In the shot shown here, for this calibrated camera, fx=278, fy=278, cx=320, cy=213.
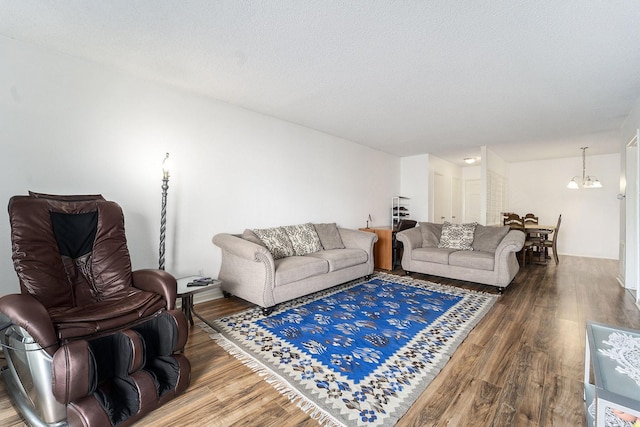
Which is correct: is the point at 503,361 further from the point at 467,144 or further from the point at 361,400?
the point at 467,144

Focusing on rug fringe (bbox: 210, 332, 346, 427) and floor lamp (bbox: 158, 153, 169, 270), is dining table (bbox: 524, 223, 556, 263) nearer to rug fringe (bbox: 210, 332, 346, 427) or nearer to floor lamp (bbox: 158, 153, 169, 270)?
rug fringe (bbox: 210, 332, 346, 427)

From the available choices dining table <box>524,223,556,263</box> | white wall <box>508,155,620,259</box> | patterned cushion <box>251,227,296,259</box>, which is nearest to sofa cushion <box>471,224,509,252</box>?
dining table <box>524,223,556,263</box>

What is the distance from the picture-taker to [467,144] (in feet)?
18.2

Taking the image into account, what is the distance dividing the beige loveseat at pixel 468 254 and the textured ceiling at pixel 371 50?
175 centimetres

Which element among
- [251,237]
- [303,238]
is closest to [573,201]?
[303,238]

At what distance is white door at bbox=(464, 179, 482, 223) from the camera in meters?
8.30

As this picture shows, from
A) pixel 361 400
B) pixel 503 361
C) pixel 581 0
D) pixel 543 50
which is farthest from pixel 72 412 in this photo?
pixel 543 50

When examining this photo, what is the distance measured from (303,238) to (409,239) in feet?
5.79

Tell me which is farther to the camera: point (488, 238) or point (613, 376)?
point (488, 238)

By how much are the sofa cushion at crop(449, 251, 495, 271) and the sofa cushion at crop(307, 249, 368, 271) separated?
1.29m

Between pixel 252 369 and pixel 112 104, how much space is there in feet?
8.99

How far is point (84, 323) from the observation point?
1573 millimetres

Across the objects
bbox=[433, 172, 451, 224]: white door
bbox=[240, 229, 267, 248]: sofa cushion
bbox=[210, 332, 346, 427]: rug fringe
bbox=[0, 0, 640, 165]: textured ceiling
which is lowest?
bbox=[210, 332, 346, 427]: rug fringe

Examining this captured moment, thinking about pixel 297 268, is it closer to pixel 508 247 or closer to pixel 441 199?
pixel 508 247
